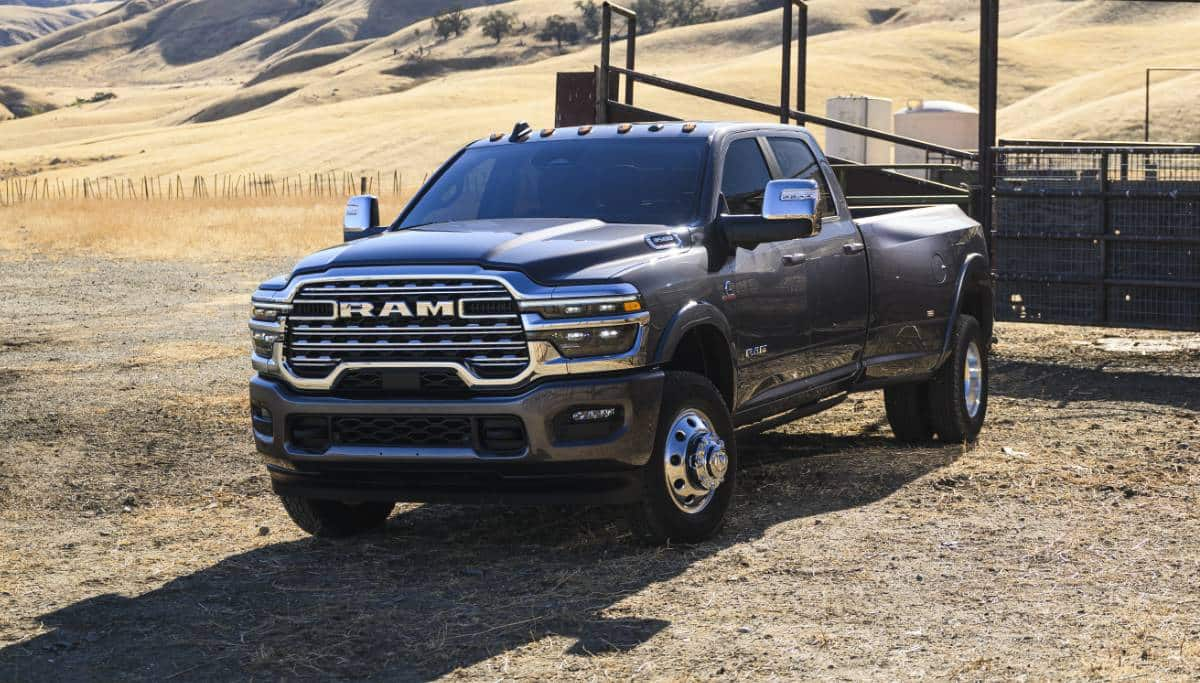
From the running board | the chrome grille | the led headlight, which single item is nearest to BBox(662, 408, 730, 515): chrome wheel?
the running board

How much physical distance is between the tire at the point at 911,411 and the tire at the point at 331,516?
3.63 m

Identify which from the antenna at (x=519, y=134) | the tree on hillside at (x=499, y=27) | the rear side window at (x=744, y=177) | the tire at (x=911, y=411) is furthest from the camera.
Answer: the tree on hillside at (x=499, y=27)

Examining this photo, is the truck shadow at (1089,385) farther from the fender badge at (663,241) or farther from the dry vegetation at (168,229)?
the dry vegetation at (168,229)

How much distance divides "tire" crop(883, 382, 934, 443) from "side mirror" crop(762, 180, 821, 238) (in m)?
2.86

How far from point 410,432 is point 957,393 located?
439cm

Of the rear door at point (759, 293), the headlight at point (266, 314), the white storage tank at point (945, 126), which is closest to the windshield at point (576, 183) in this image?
the rear door at point (759, 293)

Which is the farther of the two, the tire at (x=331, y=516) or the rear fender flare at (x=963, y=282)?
the rear fender flare at (x=963, y=282)

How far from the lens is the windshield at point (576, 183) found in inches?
309

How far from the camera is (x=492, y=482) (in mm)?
6793

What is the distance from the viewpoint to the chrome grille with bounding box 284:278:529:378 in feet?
21.9

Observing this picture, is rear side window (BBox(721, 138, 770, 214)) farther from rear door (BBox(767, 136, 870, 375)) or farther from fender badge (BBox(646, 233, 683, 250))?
fender badge (BBox(646, 233, 683, 250))

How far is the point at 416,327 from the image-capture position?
6.75 meters

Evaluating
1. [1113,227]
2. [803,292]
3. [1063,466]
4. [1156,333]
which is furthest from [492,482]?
[1156,333]

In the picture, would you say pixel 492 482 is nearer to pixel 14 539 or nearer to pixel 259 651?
pixel 259 651
